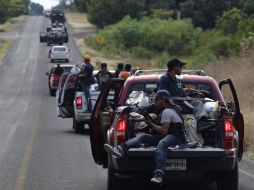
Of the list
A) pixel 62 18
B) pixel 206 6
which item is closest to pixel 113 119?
pixel 206 6

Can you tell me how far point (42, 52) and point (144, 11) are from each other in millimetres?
33421

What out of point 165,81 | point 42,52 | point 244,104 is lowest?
point 42,52

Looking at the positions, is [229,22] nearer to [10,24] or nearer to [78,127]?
[10,24]

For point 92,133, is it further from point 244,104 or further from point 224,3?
point 224,3

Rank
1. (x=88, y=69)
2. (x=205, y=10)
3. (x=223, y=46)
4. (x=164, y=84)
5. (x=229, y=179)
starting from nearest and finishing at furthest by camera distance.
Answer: (x=229, y=179), (x=164, y=84), (x=88, y=69), (x=223, y=46), (x=205, y=10)

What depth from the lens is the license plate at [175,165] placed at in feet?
32.4

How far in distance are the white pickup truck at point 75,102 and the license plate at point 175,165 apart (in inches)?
424

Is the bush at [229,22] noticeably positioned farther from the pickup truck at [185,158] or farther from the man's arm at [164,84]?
the pickup truck at [185,158]

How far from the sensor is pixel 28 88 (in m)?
52.1

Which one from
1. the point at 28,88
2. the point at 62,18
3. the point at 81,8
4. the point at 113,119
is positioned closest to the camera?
the point at 113,119

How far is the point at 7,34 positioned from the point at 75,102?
94.2m

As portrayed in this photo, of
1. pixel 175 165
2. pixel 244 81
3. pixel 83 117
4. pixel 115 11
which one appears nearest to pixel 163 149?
pixel 175 165

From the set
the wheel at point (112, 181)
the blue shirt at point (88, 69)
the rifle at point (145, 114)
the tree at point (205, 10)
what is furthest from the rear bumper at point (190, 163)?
the tree at point (205, 10)

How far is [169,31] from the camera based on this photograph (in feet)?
295
